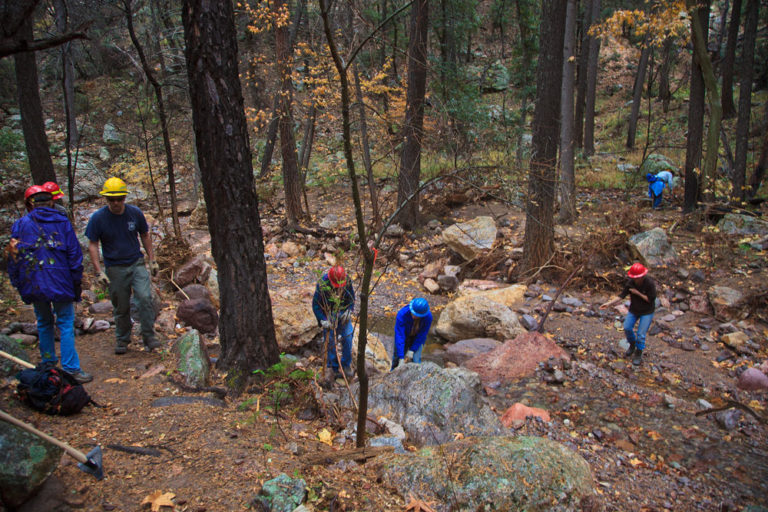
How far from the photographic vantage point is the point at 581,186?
580 inches

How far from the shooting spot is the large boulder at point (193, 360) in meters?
3.87

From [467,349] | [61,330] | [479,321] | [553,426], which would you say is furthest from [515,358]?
[61,330]

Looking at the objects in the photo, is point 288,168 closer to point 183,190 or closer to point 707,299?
point 183,190

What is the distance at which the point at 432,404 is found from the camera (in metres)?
4.19

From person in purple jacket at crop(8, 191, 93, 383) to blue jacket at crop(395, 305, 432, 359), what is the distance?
313 cm

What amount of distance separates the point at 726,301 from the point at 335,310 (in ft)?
21.0

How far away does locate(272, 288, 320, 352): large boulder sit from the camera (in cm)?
562

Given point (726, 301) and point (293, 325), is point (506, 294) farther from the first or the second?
point (293, 325)

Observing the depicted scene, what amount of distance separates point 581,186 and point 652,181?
3.27m

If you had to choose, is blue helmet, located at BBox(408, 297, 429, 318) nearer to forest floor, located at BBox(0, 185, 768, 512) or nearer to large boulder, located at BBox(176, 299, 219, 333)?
forest floor, located at BBox(0, 185, 768, 512)

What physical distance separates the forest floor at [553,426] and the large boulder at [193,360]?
127 mm

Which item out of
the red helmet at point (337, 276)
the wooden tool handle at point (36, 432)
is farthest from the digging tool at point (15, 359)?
the red helmet at point (337, 276)

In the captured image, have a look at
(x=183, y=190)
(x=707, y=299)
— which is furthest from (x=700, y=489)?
(x=183, y=190)

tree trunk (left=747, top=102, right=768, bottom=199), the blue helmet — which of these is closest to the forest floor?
the blue helmet
